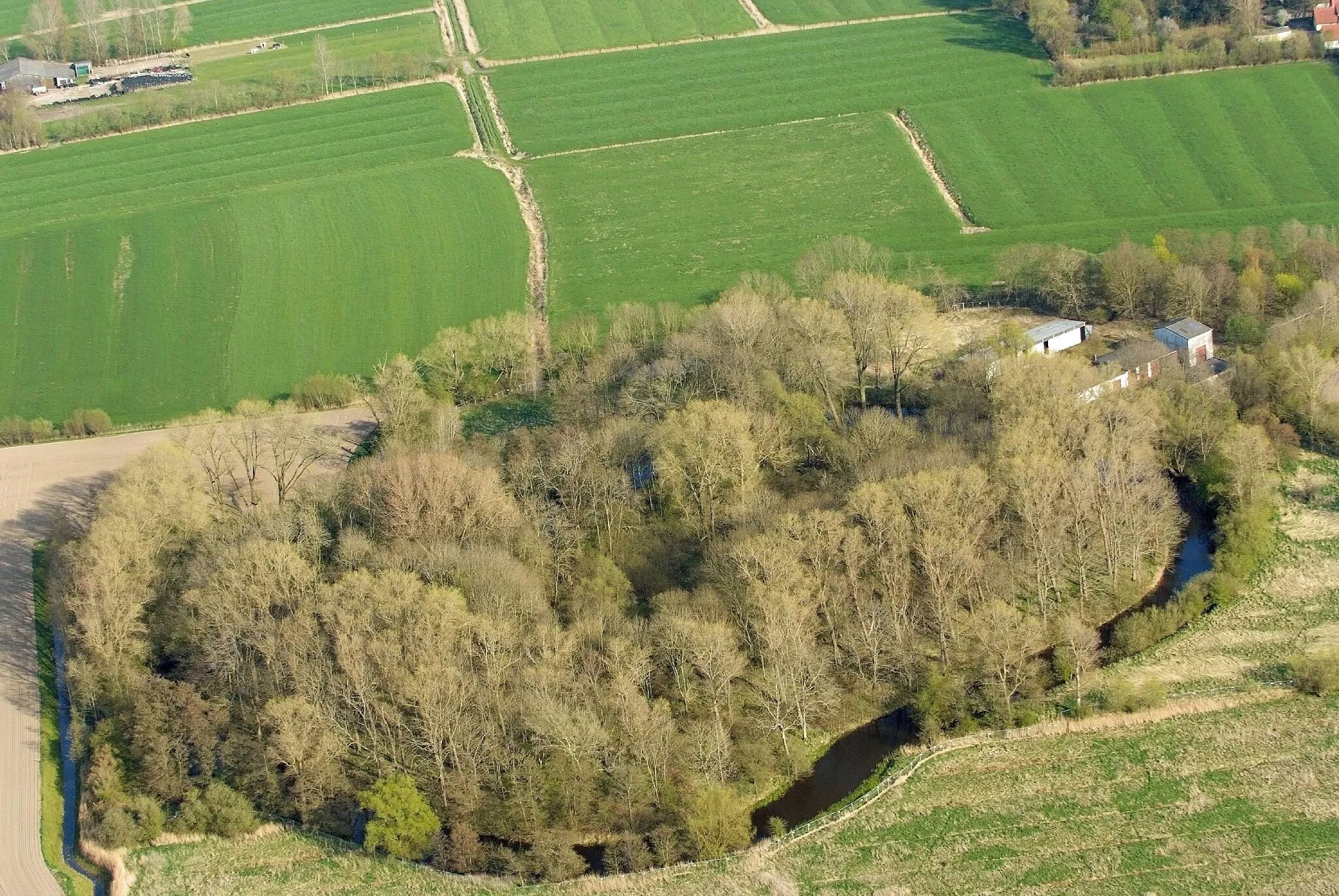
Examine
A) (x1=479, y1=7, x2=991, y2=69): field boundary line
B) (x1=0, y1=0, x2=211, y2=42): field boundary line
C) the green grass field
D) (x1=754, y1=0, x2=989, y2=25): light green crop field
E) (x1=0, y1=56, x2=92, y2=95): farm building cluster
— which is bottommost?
the green grass field

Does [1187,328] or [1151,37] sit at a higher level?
[1151,37]

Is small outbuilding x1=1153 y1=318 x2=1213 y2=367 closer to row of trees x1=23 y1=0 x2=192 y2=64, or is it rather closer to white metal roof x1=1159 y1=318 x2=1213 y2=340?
white metal roof x1=1159 y1=318 x2=1213 y2=340

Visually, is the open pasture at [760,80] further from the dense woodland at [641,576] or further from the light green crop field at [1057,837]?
the light green crop field at [1057,837]

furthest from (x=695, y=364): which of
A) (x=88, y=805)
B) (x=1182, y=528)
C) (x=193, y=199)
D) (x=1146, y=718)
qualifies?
(x=193, y=199)

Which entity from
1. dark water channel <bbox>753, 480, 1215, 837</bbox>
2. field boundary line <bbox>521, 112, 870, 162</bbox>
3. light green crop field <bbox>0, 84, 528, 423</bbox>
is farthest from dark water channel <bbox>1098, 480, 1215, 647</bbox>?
field boundary line <bbox>521, 112, 870, 162</bbox>

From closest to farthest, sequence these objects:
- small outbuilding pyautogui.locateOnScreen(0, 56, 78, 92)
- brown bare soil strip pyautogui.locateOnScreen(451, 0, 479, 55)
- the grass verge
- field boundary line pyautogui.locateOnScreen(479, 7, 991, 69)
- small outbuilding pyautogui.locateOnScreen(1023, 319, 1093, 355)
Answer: the grass verge, small outbuilding pyautogui.locateOnScreen(1023, 319, 1093, 355), field boundary line pyautogui.locateOnScreen(479, 7, 991, 69), small outbuilding pyautogui.locateOnScreen(0, 56, 78, 92), brown bare soil strip pyautogui.locateOnScreen(451, 0, 479, 55)

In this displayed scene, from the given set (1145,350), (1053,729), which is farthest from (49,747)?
(1145,350)

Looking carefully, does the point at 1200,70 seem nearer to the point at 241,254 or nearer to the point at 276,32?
the point at 241,254

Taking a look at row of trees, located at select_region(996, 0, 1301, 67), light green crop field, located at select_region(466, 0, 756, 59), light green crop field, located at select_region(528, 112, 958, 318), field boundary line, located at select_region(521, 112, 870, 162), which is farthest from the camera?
light green crop field, located at select_region(466, 0, 756, 59)
